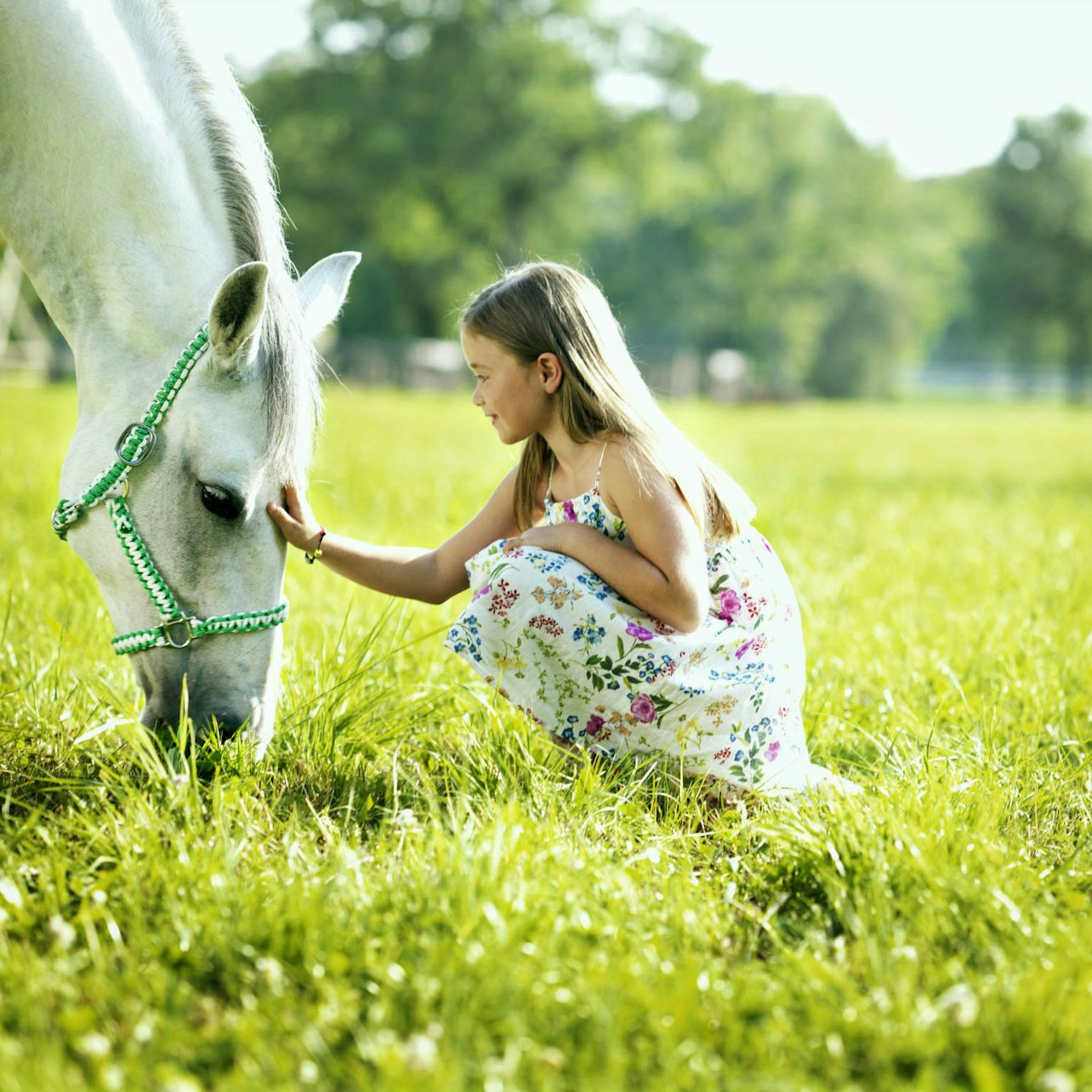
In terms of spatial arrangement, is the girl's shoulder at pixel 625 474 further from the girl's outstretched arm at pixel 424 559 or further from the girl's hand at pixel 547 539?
the girl's outstretched arm at pixel 424 559

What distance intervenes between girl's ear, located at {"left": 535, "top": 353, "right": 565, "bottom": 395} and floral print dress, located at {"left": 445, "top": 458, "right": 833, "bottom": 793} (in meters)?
0.26

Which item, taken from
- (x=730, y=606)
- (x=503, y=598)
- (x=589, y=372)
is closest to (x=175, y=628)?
(x=503, y=598)

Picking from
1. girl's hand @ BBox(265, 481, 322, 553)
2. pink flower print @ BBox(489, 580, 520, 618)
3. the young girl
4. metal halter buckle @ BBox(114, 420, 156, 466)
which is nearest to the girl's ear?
the young girl

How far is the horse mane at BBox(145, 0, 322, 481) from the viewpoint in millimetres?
2484

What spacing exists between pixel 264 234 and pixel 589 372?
811 mm

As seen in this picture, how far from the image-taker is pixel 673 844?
249cm

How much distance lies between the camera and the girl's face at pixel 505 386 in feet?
9.32

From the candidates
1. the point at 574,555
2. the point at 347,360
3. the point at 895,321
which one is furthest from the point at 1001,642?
the point at 895,321

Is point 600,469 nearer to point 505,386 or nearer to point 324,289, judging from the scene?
point 505,386

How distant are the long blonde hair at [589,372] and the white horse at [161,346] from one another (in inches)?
20.0

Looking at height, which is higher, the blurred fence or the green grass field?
the green grass field

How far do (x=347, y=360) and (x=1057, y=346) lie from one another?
3925cm

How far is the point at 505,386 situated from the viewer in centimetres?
284

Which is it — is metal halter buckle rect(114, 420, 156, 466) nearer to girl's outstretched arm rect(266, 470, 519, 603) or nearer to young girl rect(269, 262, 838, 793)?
young girl rect(269, 262, 838, 793)
